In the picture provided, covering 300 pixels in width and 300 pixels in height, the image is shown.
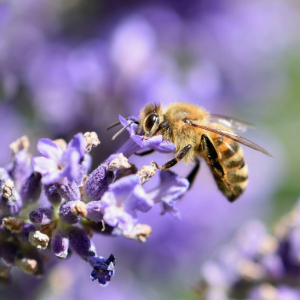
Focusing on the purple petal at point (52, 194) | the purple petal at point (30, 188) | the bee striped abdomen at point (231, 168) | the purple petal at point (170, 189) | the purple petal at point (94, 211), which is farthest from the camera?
the bee striped abdomen at point (231, 168)

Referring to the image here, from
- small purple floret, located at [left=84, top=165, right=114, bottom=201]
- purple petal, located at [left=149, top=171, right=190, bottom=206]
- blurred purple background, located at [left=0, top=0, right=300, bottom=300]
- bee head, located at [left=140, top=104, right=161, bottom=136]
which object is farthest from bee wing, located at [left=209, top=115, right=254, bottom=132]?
small purple floret, located at [left=84, top=165, right=114, bottom=201]

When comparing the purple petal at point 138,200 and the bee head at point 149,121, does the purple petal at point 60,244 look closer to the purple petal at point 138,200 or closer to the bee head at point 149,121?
the purple petal at point 138,200

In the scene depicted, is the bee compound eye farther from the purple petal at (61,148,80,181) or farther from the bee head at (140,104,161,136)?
the purple petal at (61,148,80,181)

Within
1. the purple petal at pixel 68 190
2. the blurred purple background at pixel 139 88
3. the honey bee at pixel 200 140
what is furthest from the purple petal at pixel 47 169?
the blurred purple background at pixel 139 88

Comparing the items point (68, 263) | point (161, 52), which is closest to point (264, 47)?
point (161, 52)

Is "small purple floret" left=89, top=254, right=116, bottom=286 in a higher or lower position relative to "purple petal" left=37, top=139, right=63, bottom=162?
lower

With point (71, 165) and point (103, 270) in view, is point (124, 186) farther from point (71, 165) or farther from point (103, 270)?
point (103, 270)
